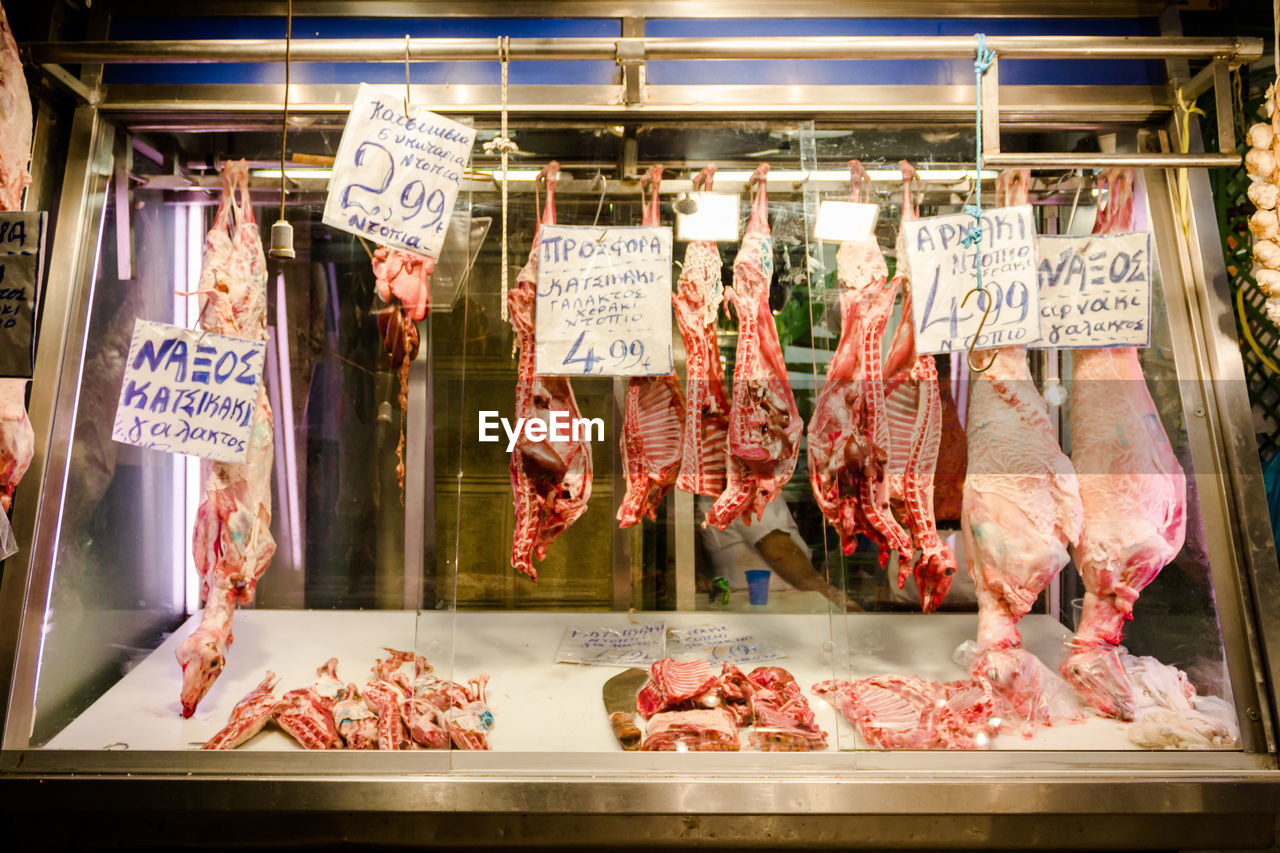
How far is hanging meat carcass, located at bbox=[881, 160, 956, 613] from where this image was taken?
8.30 ft

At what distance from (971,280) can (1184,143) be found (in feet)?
3.37

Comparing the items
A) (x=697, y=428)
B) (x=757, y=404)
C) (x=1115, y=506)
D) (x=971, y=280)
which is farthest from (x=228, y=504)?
(x=1115, y=506)

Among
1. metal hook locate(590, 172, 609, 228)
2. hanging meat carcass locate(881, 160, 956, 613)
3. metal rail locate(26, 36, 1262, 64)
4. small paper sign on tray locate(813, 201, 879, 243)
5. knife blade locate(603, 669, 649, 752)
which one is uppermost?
metal rail locate(26, 36, 1262, 64)

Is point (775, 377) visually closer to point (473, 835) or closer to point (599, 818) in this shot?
point (599, 818)

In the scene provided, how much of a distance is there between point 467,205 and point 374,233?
0.37 m

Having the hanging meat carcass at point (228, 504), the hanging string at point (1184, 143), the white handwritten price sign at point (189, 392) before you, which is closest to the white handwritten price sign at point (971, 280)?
the hanging string at point (1184, 143)

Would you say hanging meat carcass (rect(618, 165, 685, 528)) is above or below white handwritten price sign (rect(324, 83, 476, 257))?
below

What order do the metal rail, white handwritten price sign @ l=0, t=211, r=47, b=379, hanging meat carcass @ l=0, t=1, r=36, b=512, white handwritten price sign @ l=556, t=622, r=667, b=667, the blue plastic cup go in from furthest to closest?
white handwritten price sign @ l=556, t=622, r=667, b=667 → the blue plastic cup → the metal rail → hanging meat carcass @ l=0, t=1, r=36, b=512 → white handwritten price sign @ l=0, t=211, r=47, b=379

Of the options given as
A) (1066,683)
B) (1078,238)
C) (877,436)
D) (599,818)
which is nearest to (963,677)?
(1066,683)

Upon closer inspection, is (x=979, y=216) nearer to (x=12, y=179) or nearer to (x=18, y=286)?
(x=18, y=286)

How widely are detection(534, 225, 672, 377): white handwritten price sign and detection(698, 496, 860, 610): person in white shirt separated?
67 cm

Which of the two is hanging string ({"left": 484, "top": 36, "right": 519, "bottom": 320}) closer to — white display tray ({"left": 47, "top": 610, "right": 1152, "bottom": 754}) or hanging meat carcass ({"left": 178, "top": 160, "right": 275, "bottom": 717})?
hanging meat carcass ({"left": 178, "top": 160, "right": 275, "bottom": 717})

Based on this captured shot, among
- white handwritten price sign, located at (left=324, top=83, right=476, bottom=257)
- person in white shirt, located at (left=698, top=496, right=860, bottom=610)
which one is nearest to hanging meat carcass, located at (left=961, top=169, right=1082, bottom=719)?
person in white shirt, located at (left=698, top=496, right=860, bottom=610)

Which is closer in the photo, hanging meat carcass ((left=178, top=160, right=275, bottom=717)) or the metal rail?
the metal rail
